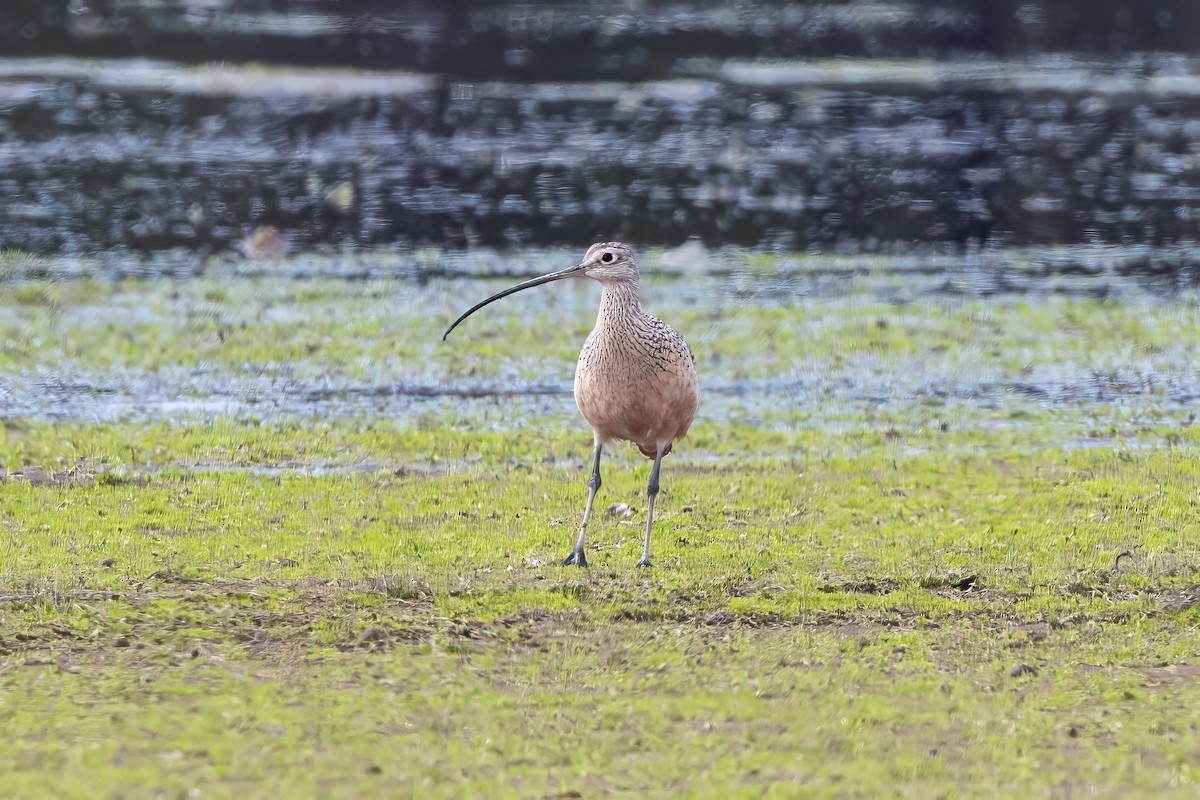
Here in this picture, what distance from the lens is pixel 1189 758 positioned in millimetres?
6605

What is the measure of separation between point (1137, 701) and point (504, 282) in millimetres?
12249

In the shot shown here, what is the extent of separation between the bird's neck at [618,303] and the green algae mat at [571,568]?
1.40m

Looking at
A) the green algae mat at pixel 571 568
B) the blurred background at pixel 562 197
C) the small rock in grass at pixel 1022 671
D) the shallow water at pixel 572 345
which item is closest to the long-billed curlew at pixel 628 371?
the green algae mat at pixel 571 568

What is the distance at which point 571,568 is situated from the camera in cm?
969

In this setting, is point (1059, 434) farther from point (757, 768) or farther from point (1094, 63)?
point (1094, 63)

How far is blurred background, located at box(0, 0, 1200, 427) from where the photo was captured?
1540cm

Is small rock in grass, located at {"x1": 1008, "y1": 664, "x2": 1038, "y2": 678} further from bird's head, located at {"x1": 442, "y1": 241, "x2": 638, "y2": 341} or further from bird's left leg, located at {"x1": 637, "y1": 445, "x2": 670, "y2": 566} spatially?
bird's head, located at {"x1": 442, "y1": 241, "x2": 638, "y2": 341}

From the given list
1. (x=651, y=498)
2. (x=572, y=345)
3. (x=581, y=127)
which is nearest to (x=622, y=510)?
(x=651, y=498)

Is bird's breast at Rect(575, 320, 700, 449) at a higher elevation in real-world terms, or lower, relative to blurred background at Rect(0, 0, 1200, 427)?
higher

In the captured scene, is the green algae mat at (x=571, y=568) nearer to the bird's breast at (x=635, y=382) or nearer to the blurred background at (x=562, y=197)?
the blurred background at (x=562, y=197)

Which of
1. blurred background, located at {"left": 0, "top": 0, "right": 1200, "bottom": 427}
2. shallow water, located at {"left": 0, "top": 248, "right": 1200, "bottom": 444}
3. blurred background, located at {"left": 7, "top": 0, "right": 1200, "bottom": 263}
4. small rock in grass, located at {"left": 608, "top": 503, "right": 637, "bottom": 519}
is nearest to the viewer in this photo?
small rock in grass, located at {"left": 608, "top": 503, "right": 637, "bottom": 519}

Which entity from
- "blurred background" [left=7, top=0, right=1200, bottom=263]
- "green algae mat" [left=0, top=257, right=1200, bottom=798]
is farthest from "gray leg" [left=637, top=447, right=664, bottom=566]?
"blurred background" [left=7, top=0, right=1200, bottom=263]

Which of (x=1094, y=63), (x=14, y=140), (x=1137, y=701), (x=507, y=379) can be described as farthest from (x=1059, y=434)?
(x=1094, y=63)

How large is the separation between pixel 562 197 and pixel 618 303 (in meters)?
13.3
